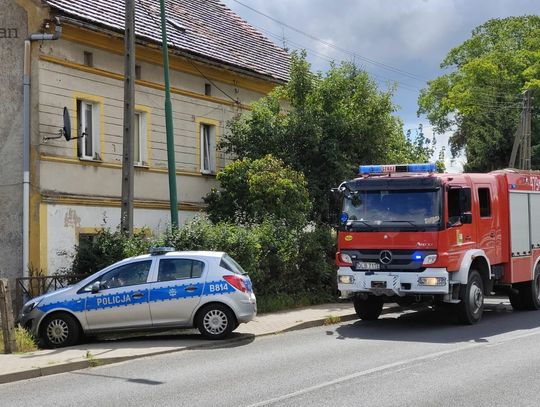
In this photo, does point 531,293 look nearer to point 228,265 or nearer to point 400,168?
point 400,168

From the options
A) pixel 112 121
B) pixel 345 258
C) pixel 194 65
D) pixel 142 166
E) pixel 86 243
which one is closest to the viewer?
pixel 345 258

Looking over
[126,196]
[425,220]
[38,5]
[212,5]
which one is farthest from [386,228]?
[212,5]

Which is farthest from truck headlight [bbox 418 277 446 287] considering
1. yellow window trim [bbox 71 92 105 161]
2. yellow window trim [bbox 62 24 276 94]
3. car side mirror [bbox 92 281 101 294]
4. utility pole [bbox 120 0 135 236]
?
yellow window trim [bbox 62 24 276 94]

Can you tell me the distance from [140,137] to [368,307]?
8.39m

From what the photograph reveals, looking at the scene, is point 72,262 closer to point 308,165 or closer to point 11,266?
point 11,266

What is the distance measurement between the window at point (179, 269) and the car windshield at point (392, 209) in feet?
10.3

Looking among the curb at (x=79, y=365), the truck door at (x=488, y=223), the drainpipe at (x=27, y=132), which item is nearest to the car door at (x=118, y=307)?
the curb at (x=79, y=365)

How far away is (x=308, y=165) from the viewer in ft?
69.3

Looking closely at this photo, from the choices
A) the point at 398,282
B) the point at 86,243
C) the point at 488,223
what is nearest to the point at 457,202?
the point at 488,223

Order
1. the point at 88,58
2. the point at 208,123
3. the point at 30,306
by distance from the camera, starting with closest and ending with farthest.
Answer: the point at 30,306 < the point at 88,58 < the point at 208,123

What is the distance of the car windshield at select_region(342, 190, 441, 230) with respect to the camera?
13.2 meters

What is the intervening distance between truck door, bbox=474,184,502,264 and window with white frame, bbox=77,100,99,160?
9.46 m

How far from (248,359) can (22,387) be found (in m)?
3.09

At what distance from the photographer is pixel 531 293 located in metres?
16.2
